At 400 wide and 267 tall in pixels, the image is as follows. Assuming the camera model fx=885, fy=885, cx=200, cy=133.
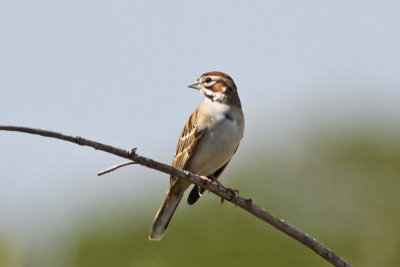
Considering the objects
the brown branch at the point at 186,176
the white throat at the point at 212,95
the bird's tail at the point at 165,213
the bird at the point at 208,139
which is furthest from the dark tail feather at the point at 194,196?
the brown branch at the point at 186,176

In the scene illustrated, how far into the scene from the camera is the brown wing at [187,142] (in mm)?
7707

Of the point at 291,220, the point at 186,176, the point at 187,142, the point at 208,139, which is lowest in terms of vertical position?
the point at 291,220

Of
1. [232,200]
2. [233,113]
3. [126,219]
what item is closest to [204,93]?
[233,113]

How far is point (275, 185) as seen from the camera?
16438mm

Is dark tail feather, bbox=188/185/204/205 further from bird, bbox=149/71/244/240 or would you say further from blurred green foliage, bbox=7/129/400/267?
blurred green foliage, bbox=7/129/400/267

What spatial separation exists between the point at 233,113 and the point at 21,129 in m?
3.94

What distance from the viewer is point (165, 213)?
7.85m

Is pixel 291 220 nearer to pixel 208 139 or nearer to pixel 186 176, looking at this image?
pixel 208 139

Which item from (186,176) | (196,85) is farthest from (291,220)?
(186,176)

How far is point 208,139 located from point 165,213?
80 centimetres

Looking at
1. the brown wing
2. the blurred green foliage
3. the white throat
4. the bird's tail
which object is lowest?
the blurred green foliage

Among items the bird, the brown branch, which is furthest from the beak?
the brown branch

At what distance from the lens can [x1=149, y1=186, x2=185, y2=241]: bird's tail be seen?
7.78 m

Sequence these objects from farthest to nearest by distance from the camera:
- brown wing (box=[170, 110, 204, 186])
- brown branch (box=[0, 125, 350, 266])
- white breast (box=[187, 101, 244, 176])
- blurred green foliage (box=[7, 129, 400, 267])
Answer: blurred green foliage (box=[7, 129, 400, 267]), brown wing (box=[170, 110, 204, 186]), white breast (box=[187, 101, 244, 176]), brown branch (box=[0, 125, 350, 266])
